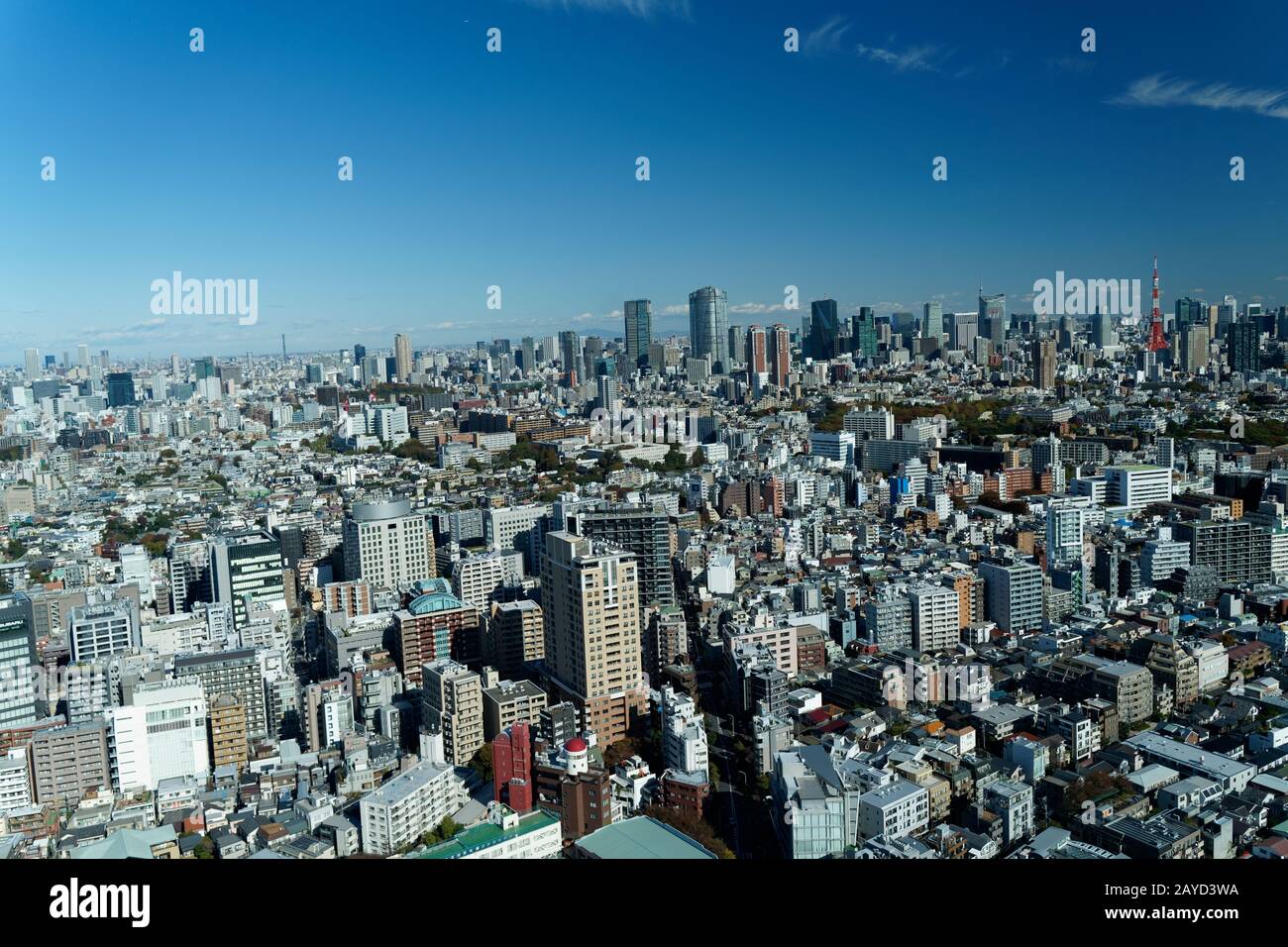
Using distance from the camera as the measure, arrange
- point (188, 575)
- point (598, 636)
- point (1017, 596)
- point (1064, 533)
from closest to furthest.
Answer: point (598, 636) → point (1017, 596) → point (188, 575) → point (1064, 533)

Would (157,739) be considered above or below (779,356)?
below

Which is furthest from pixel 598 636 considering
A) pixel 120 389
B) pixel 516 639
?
pixel 120 389

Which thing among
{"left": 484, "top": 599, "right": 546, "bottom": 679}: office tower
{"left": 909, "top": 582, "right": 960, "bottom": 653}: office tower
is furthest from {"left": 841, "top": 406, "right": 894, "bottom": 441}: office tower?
{"left": 484, "top": 599, "right": 546, "bottom": 679}: office tower

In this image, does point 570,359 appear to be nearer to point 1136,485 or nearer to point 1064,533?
point 1136,485

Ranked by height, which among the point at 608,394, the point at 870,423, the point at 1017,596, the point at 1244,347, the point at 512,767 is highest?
the point at 1244,347
